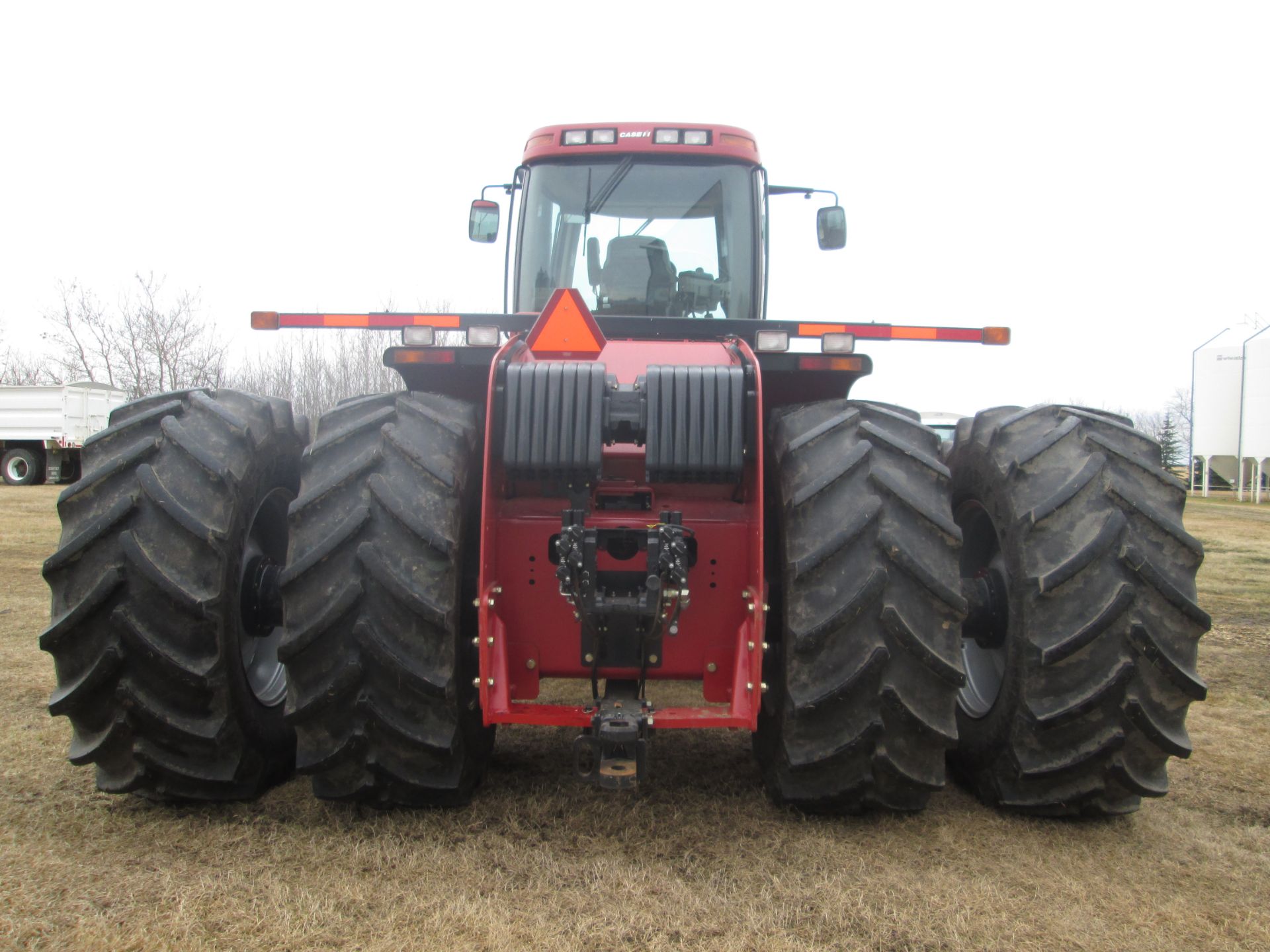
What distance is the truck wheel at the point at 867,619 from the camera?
3070 mm

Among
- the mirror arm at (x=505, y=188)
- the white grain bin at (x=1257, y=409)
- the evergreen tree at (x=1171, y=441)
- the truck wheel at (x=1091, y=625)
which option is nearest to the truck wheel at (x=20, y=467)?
the mirror arm at (x=505, y=188)

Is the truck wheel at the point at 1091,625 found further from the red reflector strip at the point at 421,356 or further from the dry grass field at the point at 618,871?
the red reflector strip at the point at 421,356

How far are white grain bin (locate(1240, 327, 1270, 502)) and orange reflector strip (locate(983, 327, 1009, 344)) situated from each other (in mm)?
29317

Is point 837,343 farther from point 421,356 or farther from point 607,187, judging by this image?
point 607,187

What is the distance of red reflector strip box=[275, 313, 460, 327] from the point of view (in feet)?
12.2

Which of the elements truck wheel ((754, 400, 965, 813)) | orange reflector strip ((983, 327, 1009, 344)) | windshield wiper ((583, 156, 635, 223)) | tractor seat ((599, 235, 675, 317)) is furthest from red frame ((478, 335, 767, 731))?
windshield wiper ((583, 156, 635, 223))

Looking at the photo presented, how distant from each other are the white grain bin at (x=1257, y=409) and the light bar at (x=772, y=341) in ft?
100

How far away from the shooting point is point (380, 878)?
9.72 feet

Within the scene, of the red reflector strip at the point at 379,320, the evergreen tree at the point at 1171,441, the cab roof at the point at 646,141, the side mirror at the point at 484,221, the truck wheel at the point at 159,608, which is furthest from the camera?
the evergreen tree at the point at 1171,441

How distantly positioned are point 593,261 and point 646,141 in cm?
68

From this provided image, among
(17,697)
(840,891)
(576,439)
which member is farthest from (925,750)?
(17,697)

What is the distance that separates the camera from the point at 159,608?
3236 mm

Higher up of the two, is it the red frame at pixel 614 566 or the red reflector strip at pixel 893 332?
the red reflector strip at pixel 893 332

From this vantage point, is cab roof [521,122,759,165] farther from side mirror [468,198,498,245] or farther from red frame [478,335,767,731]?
red frame [478,335,767,731]
